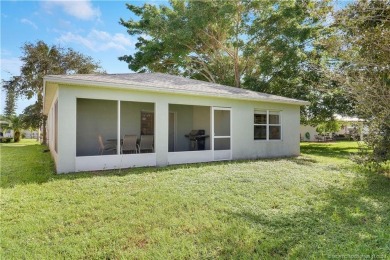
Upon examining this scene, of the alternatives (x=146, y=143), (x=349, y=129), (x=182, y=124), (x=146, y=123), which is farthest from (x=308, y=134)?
(x=146, y=143)

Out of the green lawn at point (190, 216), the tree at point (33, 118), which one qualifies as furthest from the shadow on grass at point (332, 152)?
the tree at point (33, 118)

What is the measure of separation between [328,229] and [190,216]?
8.17 ft

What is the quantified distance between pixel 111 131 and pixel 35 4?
6.14m

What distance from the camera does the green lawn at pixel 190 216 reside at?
154 inches

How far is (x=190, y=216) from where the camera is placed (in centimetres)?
512

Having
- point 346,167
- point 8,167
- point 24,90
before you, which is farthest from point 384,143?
point 24,90

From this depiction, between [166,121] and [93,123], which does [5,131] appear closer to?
[93,123]

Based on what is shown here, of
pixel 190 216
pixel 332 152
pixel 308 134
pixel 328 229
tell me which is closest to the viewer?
pixel 328 229

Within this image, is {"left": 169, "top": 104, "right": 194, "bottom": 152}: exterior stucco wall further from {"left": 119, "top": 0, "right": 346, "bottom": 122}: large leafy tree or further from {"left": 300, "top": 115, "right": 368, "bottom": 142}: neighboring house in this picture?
{"left": 300, "top": 115, "right": 368, "bottom": 142}: neighboring house

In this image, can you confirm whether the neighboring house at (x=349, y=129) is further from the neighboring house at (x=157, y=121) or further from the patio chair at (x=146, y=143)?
the patio chair at (x=146, y=143)

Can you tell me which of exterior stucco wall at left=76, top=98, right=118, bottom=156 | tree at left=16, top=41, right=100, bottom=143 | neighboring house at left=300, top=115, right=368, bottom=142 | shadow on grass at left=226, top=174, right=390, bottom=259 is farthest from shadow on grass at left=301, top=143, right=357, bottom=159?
tree at left=16, top=41, right=100, bottom=143

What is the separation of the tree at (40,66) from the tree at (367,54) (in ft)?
81.1

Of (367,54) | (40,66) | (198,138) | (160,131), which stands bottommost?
(198,138)

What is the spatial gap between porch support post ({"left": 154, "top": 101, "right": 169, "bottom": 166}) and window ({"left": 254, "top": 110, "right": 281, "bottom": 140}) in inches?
201
